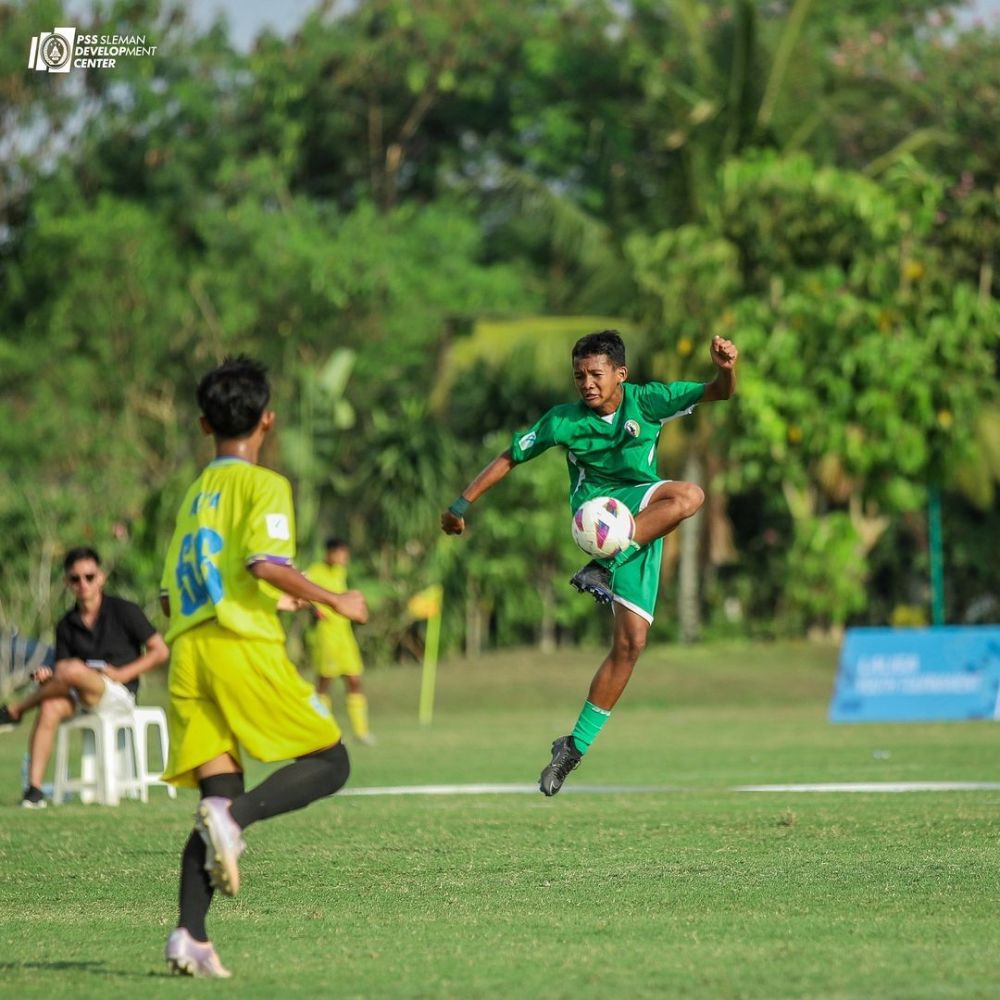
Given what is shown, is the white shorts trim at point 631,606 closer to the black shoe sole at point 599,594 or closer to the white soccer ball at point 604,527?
the black shoe sole at point 599,594

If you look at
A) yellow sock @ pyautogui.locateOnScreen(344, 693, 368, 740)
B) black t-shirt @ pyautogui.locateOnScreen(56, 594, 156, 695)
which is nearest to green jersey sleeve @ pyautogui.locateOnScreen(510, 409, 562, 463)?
black t-shirt @ pyautogui.locateOnScreen(56, 594, 156, 695)

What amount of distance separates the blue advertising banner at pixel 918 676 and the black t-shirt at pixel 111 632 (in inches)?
460

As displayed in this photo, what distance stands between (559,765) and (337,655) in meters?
12.9

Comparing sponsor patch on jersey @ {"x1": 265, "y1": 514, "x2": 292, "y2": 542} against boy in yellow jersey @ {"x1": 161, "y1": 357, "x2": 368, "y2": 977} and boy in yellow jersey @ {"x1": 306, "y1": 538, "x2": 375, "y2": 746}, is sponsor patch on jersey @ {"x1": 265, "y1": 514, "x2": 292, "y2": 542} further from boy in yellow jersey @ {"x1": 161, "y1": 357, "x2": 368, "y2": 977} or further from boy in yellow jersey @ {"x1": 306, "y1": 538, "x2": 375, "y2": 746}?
boy in yellow jersey @ {"x1": 306, "y1": 538, "x2": 375, "y2": 746}

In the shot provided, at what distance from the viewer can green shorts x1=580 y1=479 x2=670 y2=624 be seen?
9.82 metres

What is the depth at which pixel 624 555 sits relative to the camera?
973 cm

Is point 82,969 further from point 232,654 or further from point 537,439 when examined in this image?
point 537,439

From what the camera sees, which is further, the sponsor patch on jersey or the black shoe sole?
the black shoe sole

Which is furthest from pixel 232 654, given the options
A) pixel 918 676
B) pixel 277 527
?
pixel 918 676

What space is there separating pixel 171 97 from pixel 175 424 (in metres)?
9.68

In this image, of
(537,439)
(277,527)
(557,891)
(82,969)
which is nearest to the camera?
(277,527)

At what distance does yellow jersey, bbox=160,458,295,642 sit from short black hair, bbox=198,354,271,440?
13 cm

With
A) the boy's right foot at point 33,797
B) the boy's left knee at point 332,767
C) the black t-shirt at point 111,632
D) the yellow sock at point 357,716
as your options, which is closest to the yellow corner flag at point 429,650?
the yellow sock at point 357,716

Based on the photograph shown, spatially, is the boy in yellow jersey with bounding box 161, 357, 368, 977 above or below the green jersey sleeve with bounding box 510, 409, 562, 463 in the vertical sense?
below
